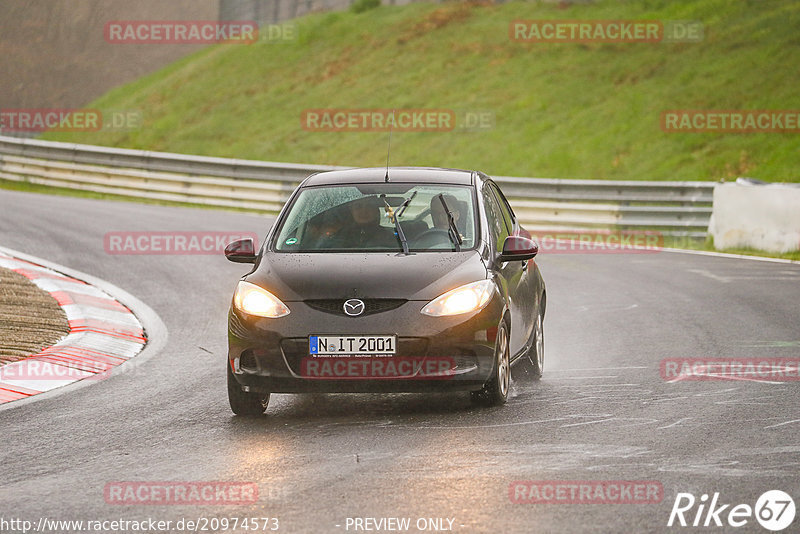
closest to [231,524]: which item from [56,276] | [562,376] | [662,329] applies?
[562,376]

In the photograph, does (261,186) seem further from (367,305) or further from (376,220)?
(367,305)

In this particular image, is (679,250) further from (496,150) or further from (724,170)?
(496,150)

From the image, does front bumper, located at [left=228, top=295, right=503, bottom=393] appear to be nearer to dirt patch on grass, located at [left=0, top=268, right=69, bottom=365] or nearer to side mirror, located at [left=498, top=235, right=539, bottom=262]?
side mirror, located at [left=498, top=235, right=539, bottom=262]

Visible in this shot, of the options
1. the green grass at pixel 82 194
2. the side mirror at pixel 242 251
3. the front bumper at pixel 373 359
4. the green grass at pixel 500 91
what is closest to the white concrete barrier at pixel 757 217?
the green grass at pixel 500 91

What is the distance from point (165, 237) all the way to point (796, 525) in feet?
48.2

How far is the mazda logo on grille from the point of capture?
7797mm

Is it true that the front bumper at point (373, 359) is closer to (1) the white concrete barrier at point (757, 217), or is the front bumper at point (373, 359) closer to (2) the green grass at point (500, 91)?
(1) the white concrete barrier at point (757, 217)

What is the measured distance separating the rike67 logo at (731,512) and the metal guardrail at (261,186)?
16170 mm

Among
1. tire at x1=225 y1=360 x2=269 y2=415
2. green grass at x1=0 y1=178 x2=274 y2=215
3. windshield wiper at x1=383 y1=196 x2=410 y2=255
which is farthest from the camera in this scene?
green grass at x1=0 y1=178 x2=274 y2=215

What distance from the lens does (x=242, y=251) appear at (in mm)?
8750

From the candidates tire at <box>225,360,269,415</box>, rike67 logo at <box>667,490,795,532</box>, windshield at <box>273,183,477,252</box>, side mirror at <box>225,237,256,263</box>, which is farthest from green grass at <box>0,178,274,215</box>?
rike67 logo at <box>667,490,795,532</box>

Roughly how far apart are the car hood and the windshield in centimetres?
21

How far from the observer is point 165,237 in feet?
62.8

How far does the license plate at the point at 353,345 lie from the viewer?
773 centimetres
